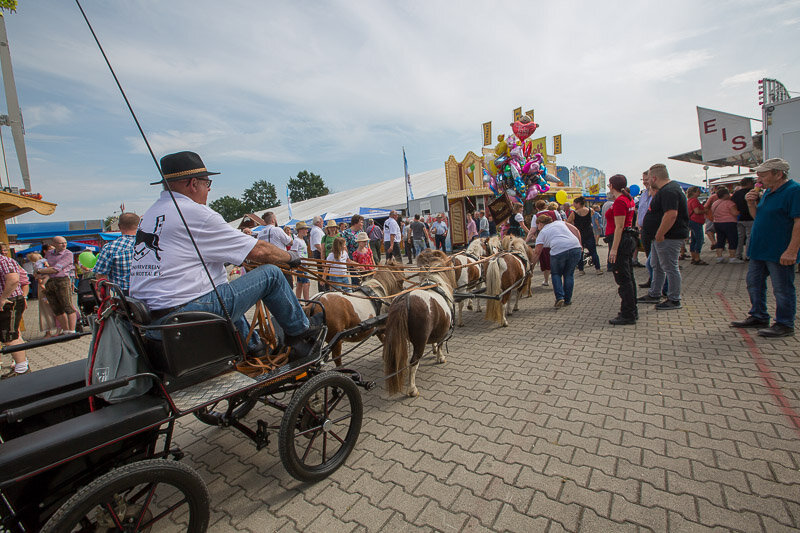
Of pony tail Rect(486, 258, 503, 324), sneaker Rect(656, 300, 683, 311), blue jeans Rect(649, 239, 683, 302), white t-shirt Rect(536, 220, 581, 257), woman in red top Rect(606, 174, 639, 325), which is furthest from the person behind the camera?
white t-shirt Rect(536, 220, 581, 257)

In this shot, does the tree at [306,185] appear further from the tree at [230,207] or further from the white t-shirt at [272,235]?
the white t-shirt at [272,235]

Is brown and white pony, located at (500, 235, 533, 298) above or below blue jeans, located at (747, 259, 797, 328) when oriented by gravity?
above

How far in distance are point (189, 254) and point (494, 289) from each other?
4104 millimetres

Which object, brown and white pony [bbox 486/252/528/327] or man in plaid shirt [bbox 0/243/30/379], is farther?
brown and white pony [bbox 486/252/528/327]

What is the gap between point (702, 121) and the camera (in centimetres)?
902

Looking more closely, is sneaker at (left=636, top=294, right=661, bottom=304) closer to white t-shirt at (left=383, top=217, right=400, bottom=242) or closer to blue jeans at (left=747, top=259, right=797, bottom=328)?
blue jeans at (left=747, top=259, right=797, bottom=328)

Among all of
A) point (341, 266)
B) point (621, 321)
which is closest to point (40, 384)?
point (341, 266)

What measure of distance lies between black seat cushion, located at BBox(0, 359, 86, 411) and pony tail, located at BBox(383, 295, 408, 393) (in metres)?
2.12

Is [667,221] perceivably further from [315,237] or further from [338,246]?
[315,237]

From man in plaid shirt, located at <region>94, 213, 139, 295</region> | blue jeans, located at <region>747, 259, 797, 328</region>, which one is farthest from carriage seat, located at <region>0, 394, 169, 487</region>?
blue jeans, located at <region>747, 259, 797, 328</region>

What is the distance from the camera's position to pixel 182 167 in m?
2.16

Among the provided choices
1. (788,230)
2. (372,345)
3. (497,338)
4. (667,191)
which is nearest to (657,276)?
(667,191)

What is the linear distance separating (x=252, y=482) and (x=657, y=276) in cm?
640

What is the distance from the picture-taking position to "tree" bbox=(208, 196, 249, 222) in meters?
75.5
